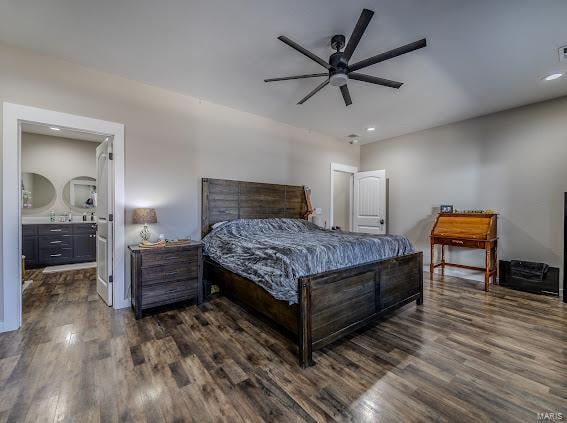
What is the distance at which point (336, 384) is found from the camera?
1.75 meters

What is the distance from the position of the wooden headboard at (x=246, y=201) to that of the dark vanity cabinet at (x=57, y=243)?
3.40 m

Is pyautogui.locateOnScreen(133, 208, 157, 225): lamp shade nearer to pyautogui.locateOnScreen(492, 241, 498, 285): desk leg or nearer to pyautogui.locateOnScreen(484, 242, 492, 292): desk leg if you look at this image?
pyautogui.locateOnScreen(484, 242, 492, 292): desk leg

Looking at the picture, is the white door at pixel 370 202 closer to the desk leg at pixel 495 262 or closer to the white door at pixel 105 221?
the desk leg at pixel 495 262

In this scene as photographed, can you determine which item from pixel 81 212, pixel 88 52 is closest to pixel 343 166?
pixel 88 52

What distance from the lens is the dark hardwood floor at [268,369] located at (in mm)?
1523

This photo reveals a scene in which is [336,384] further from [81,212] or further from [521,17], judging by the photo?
[81,212]

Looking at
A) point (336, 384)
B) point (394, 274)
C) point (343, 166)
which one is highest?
point (343, 166)

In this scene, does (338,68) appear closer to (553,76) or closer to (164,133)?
(164,133)

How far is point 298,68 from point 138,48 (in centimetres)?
173

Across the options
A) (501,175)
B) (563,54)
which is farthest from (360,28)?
(501,175)

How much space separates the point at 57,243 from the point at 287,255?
5.44m

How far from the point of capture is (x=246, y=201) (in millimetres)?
4238

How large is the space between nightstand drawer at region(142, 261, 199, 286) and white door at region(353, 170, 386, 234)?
4.10 metres

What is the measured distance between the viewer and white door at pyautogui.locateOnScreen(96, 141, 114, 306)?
3.14 metres
